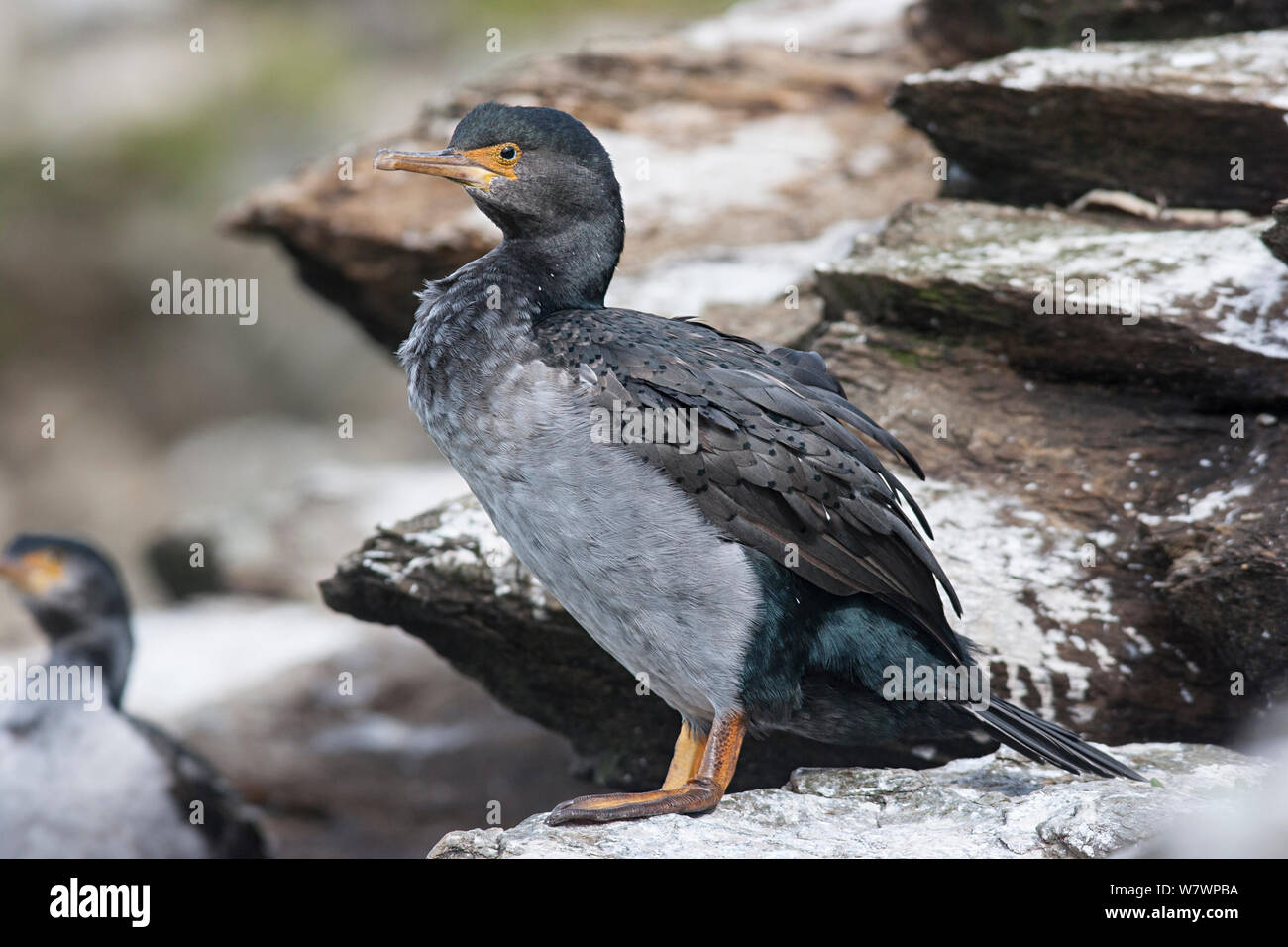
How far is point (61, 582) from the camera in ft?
23.5

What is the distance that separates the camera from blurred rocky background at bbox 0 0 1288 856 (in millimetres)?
5055

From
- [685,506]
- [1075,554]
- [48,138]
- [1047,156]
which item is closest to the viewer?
[685,506]

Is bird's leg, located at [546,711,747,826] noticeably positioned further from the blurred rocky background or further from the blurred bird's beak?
the blurred bird's beak

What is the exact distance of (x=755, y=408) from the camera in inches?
163

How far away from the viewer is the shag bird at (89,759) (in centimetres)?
643

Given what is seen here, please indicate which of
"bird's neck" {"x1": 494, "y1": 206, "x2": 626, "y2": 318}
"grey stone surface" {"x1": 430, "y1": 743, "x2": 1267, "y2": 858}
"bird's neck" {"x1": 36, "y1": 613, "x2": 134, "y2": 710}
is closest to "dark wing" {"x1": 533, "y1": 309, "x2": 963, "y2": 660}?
"bird's neck" {"x1": 494, "y1": 206, "x2": 626, "y2": 318}

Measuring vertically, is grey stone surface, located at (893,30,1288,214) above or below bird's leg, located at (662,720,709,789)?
above

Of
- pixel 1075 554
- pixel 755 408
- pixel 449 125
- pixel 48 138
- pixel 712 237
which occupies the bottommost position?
pixel 1075 554

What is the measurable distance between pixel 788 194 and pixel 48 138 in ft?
36.4

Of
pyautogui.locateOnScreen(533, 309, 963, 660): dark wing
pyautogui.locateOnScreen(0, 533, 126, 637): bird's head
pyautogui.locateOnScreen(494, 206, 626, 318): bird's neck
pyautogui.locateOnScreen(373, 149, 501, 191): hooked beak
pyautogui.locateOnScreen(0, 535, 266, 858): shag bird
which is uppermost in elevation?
pyautogui.locateOnScreen(373, 149, 501, 191): hooked beak

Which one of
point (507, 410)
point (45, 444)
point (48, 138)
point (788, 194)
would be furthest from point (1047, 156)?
point (48, 138)

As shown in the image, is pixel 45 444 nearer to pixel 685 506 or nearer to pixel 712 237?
pixel 712 237

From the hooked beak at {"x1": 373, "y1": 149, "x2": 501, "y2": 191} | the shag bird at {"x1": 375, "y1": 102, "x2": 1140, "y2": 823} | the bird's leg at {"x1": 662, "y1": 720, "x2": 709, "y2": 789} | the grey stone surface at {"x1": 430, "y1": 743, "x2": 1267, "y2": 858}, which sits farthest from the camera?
the hooked beak at {"x1": 373, "y1": 149, "x2": 501, "y2": 191}

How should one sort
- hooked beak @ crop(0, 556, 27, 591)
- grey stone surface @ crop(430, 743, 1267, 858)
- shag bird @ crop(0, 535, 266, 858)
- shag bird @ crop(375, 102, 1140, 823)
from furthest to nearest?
hooked beak @ crop(0, 556, 27, 591)
shag bird @ crop(0, 535, 266, 858)
shag bird @ crop(375, 102, 1140, 823)
grey stone surface @ crop(430, 743, 1267, 858)
